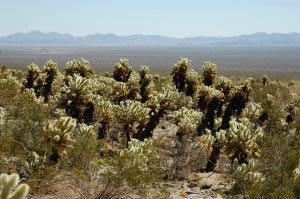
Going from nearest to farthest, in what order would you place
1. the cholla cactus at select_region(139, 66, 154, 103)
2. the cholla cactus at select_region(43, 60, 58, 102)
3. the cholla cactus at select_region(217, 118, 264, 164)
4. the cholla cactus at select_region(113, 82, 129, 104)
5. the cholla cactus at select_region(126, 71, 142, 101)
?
the cholla cactus at select_region(217, 118, 264, 164)
the cholla cactus at select_region(113, 82, 129, 104)
the cholla cactus at select_region(126, 71, 142, 101)
the cholla cactus at select_region(43, 60, 58, 102)
the cholla cactus at select_region(139, 66, 154, 103)

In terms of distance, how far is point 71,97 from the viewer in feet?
62.0

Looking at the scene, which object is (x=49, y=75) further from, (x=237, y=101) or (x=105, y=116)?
(x=237, y=101)

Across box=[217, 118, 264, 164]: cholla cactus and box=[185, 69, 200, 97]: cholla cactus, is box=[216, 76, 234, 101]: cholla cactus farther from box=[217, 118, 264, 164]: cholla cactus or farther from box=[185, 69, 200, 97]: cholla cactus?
box=[217, 118, 264, 164]: cholla cactus

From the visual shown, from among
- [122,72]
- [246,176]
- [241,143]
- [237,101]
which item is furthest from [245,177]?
[122,72]

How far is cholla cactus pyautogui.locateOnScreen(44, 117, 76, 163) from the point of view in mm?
13883

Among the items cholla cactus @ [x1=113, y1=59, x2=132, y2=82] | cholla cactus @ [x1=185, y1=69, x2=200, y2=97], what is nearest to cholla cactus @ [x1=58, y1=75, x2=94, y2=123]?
cholla cactus @ [x1=113, y1=59, x2=132, y2=82]

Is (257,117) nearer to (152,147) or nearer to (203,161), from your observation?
(203,161)

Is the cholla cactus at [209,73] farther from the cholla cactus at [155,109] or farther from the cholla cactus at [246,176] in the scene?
the cholla cactus at [246,176]

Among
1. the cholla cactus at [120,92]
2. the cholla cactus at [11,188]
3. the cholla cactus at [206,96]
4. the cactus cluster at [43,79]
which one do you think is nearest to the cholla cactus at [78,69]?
the cactus cluster at [43,79]

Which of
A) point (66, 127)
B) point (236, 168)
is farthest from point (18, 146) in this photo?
point (236, 168)

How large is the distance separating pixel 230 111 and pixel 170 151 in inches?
244

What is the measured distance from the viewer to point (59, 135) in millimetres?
13938

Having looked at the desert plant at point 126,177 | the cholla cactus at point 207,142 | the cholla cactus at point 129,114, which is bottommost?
the cholla cactus at point 207,142

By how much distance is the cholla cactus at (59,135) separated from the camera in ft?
45.5
